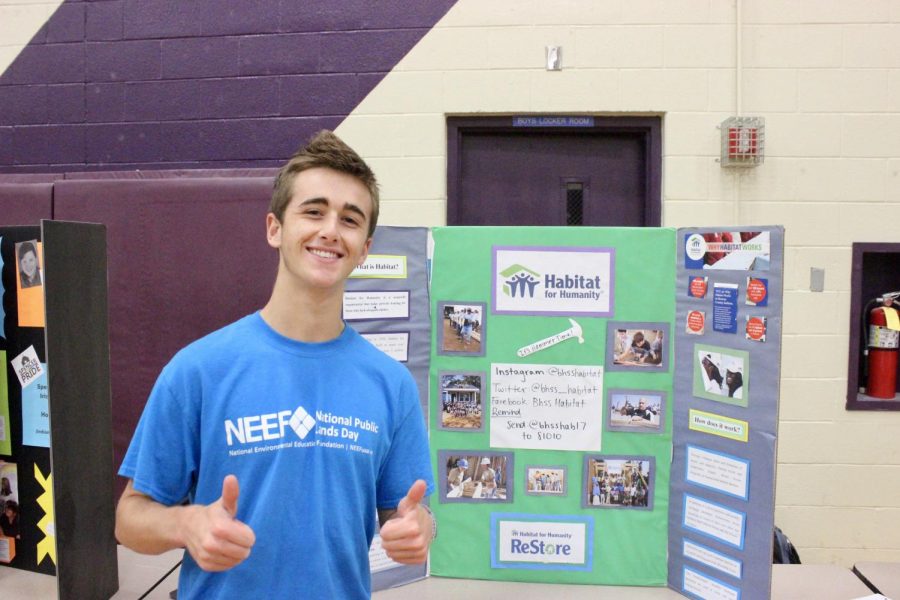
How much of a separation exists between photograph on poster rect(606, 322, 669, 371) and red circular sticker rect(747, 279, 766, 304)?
0.23 metres

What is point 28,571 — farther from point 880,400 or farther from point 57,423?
point 880,400

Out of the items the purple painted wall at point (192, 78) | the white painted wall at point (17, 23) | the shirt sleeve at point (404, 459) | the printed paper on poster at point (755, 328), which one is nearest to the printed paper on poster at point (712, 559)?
the printed paper on poster at point (755, 328)

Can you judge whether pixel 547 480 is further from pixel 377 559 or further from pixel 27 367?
pixel 27 367

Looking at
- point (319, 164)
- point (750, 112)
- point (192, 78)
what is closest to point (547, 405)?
point (319, 164)

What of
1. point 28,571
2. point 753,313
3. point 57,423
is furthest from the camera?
point 28,571

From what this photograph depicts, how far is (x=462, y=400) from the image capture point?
5.51ft

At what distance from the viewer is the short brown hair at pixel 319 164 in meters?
1.04

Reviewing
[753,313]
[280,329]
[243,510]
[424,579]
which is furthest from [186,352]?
[753,313]

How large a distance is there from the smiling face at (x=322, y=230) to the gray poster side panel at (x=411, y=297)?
594mm

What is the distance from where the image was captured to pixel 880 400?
2.60m

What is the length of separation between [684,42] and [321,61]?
155cm

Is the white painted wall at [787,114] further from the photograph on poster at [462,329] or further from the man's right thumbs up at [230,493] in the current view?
the man's right thumbs up at [230,493]

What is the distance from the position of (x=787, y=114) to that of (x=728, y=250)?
4.77 feet

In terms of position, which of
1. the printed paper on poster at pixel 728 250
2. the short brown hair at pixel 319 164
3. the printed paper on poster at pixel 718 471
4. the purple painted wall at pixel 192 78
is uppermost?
the purple painted wall at pixel 192 78
